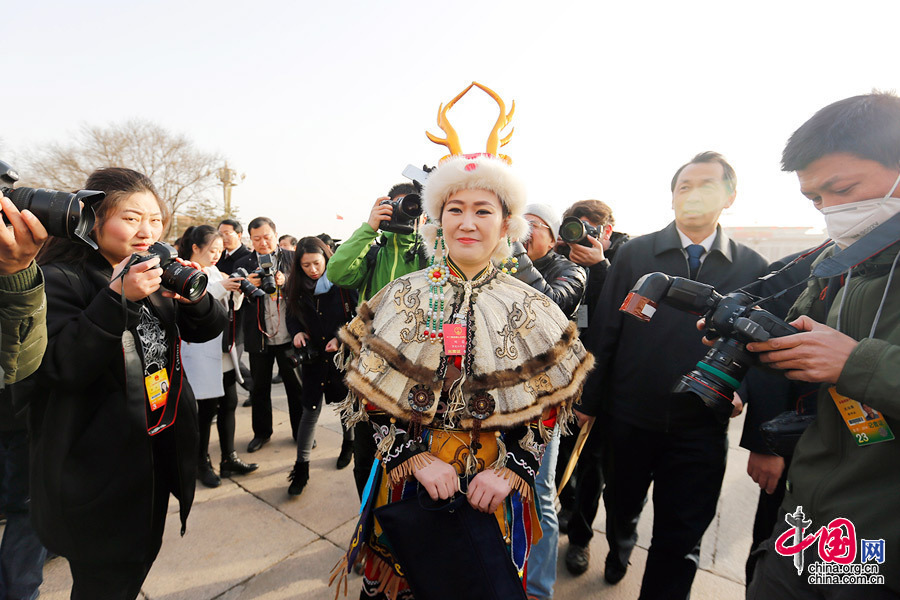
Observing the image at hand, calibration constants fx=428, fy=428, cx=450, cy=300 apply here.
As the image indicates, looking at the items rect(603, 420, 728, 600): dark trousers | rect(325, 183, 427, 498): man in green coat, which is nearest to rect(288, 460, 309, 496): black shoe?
rect(325, 183, 427, 498): man in green coat

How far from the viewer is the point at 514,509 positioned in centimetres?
159

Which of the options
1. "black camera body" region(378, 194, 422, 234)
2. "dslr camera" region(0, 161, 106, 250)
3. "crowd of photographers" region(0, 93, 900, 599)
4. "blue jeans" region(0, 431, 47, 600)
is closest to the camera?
"dslr camera" region(0, 161, 106, 250)

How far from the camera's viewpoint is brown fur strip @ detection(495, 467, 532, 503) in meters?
1.49

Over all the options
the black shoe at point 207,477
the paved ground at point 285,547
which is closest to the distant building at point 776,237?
the paved ground at point 285,547

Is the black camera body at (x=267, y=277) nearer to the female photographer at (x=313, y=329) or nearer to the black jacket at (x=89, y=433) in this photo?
the female photographer at (x=313, y=329)

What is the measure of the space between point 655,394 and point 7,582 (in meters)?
3.19

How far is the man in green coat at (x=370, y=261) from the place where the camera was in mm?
2541

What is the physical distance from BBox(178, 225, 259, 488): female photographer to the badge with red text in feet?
8.01

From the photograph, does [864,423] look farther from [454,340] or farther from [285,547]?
[285,547]

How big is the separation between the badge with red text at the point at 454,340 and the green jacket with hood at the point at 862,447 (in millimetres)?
1091

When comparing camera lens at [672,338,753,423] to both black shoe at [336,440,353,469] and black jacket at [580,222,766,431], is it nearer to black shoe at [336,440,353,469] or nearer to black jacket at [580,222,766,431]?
black jacket at [580,222,766,431]

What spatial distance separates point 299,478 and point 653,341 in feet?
8.88

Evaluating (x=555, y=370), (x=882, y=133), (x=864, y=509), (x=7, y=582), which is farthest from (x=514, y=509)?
(x=7, y=582)

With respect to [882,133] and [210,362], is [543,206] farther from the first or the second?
[210,362]
